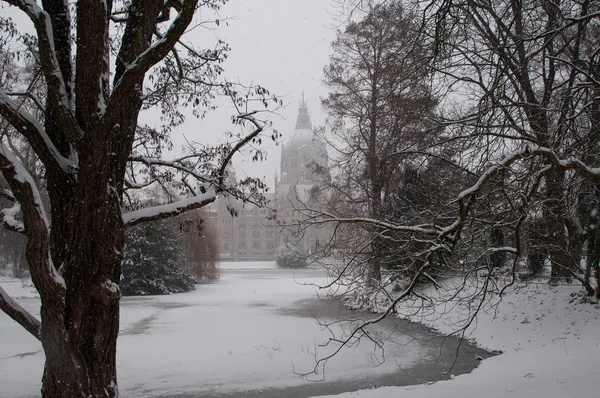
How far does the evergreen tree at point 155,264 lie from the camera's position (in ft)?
79.5

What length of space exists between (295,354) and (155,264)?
1595cm

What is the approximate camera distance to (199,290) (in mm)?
26016

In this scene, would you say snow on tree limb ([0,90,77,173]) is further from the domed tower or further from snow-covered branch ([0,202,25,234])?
the domed tower

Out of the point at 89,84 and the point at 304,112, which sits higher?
the point at 304,112

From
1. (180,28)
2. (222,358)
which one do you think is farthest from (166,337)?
(180,28)

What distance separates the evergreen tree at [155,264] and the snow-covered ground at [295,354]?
25.4ft

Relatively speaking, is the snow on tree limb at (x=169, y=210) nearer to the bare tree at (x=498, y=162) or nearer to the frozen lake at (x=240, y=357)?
the bare tree at (x=498, y=162)

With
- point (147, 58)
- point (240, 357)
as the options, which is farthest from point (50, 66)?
point (240, 357)

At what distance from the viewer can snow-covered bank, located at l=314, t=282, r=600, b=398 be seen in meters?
7.15

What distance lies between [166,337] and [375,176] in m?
8.71

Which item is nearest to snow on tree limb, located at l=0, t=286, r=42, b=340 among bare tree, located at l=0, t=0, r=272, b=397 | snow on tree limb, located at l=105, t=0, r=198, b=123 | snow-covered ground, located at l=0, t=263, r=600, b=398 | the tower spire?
bare tree, located at l=0, t=0, r=272, b=397

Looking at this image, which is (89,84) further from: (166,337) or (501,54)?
(166,337)

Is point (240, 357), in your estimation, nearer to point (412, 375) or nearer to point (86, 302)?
point (412, 375)

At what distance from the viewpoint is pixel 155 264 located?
2470 centimetres
